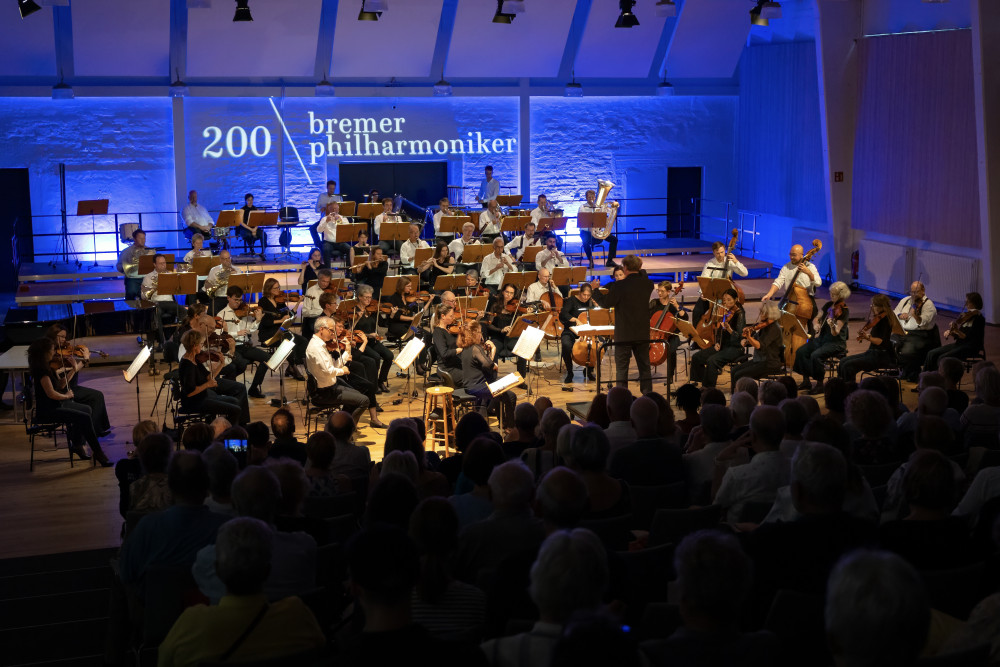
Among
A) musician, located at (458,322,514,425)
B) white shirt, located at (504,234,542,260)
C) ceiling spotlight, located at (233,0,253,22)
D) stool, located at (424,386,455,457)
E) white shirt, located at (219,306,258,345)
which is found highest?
ceiling spotlight, located at (233,0,253,22)

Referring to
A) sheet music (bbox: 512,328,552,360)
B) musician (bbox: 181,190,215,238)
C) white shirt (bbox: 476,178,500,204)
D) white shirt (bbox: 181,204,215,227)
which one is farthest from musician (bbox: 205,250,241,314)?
white shirt (bbox: 476,178,500,204)

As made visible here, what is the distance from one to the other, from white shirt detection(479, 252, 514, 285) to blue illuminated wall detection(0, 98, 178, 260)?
7.05 m

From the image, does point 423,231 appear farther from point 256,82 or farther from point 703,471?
point 703,471

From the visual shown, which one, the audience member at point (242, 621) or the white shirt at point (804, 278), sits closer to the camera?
the audience member at point (242, 621)

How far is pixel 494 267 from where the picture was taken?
13234 mm

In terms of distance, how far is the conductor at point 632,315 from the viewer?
8.97m

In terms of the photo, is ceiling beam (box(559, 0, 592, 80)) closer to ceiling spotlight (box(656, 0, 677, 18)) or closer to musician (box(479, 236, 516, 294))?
ceiling spotlight (box(656, 0, 677, 18))

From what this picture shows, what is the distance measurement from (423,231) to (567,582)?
51.2ft

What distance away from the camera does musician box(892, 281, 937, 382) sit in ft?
33.2

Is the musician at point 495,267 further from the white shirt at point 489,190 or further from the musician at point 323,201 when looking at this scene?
the white shirt at point 489,190

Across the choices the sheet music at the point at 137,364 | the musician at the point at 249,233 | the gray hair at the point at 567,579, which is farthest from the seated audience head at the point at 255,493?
the musician at the point at 249,233

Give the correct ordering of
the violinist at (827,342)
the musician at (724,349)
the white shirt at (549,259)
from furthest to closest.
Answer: the white shirt at (549,259) < the musician at (724,349) < the violinist at (827,342)

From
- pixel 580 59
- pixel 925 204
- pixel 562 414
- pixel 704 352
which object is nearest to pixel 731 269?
pixel 704 352

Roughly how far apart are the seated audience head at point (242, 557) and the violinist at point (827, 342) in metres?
7.93
